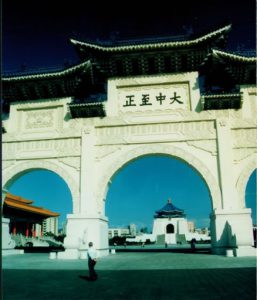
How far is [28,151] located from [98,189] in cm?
392

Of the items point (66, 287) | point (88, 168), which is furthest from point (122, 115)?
point (66, 287)

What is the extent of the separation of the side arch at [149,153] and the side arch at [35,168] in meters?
1.17

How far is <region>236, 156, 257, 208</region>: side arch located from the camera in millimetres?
13525

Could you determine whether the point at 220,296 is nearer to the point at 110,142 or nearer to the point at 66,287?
the point at 66,287

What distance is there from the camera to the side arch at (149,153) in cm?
1400

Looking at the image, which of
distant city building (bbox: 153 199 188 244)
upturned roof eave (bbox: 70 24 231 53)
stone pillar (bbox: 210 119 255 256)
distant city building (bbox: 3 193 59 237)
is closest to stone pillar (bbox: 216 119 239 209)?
stone pillar (bbox: 210 119 255 256)

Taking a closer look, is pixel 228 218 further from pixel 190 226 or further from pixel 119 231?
pixel 119 231

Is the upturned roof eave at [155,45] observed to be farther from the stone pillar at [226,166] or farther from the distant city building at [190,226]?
the distant city building at [190,226]

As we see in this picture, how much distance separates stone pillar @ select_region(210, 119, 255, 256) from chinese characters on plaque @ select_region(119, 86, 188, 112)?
2463mm

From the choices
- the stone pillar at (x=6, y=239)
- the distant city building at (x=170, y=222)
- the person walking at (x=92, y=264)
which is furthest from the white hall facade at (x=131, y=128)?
the distant city building at (x=170, y=222)

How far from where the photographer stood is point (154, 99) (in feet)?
49.7

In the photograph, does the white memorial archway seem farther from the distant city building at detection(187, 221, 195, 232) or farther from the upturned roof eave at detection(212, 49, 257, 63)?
the distant city building at detection(187, 221, 195, 232)

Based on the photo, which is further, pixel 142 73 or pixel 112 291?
pixel 142 73

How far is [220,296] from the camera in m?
5.40
